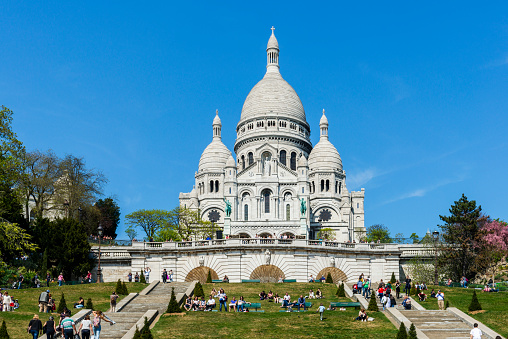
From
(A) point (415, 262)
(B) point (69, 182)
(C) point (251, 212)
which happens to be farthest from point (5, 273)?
(C) point (251, 212)

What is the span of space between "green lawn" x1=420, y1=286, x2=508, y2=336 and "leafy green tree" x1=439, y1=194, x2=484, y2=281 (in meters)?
10.7

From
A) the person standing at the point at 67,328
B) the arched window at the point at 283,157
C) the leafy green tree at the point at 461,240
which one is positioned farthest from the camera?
the arched window at the point at 283,157

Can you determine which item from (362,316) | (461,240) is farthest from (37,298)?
(461,240)

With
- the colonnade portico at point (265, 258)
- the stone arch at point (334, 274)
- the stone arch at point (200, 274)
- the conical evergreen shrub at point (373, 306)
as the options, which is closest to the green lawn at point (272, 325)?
the conical evergreen shrub at point (373, 306)

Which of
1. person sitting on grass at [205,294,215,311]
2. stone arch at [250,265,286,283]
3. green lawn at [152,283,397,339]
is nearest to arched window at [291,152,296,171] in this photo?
stone arch at [250,265,286,283]

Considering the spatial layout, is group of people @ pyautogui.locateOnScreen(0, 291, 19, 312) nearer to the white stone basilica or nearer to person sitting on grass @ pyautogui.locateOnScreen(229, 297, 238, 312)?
person sitting on grass @ pyautogui.locateOnScreen(229, 297, 238, 312)

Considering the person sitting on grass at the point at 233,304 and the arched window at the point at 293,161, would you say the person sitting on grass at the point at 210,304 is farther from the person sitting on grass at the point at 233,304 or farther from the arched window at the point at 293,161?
the arched window at the point at 293,161

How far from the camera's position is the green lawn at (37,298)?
31.1m

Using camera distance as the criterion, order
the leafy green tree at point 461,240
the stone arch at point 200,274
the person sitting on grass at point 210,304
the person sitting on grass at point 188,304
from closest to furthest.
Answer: the person sitting on grass at point 188,304, the person sitting on grass at point 210,304, the stone arch at point 200,274, the leafy green tree at point 461,240

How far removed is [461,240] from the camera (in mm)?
57812

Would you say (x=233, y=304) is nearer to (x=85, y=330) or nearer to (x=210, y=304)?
(x=210, y=304)

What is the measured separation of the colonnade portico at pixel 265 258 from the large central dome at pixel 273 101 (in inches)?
2556

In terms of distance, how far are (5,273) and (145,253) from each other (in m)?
11.6

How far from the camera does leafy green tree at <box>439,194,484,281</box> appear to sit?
57.1m
